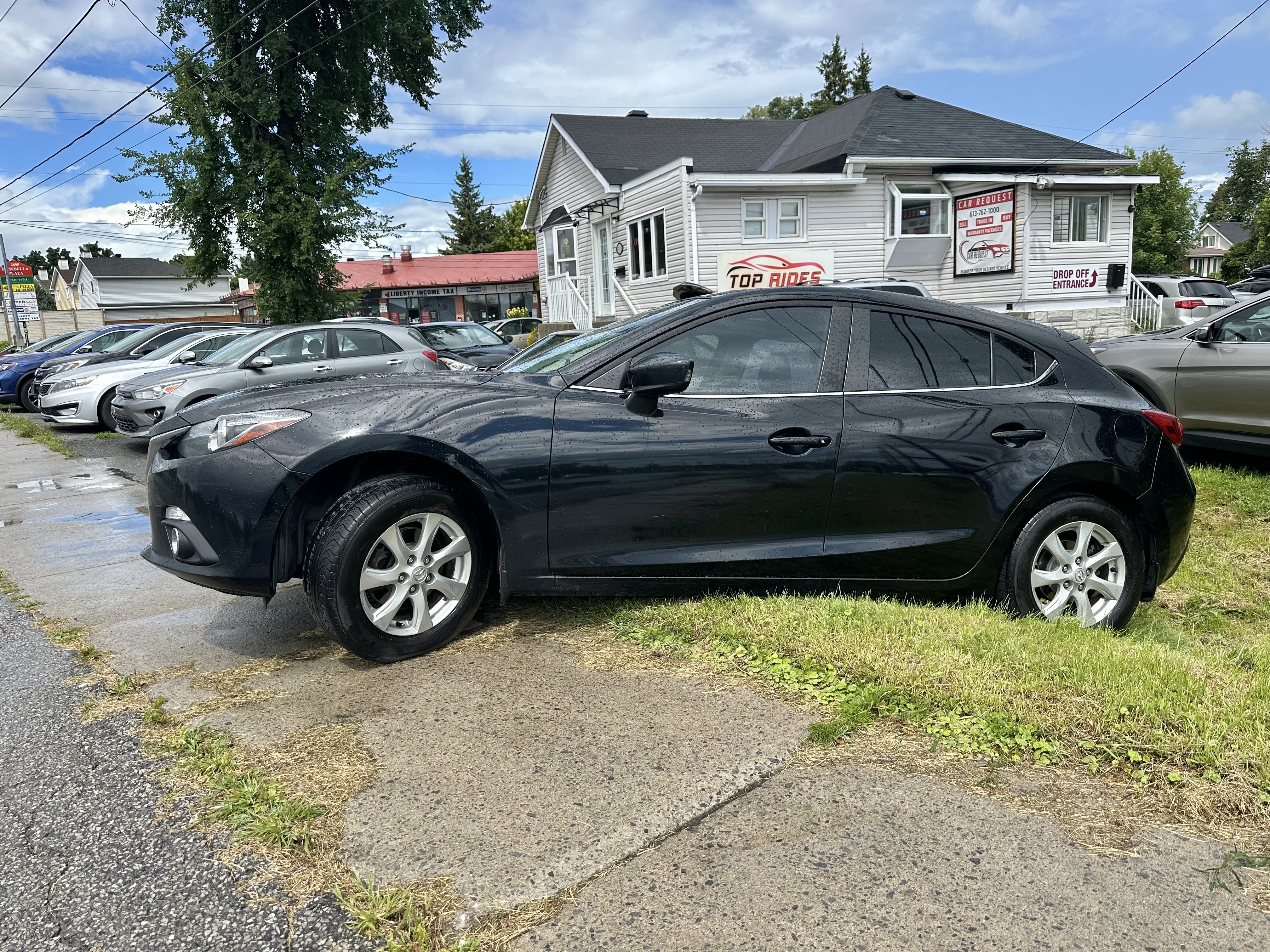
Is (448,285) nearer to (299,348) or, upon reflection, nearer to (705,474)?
(299,348)

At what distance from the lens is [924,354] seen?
409 centimetres

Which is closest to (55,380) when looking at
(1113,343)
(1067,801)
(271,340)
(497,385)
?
(271,340)

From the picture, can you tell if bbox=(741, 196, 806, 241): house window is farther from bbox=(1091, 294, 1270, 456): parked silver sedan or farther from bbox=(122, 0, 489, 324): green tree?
bbox=(1091, 294, 1270, 456): parked silver sedan

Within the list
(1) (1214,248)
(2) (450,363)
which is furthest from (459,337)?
(1) (1214,248)

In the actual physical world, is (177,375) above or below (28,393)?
above

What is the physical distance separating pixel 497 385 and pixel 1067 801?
2.57 m

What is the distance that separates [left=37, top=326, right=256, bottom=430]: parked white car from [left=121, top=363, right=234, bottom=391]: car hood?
196 cm

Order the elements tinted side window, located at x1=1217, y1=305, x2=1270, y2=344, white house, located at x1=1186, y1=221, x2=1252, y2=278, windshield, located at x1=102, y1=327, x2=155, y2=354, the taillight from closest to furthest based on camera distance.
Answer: the taillight, tinted side window, located at x1=1217, y1=305, x2=1270, y2=344, windshield, located at x1=102, y1=327, x2=155, y2=354, white house, located at x1=1186, y1=221, x2=1252, y2=278

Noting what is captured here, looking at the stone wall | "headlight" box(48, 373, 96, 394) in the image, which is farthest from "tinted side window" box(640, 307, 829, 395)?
the stone wall

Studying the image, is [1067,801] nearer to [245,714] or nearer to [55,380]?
[245,714]

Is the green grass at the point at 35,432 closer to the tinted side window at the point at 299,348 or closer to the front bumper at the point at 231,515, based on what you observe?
the tinted side window at the point at 299,348

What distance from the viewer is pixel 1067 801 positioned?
2.58m

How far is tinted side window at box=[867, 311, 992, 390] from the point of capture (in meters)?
4.02

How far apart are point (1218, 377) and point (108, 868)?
26.8ft
